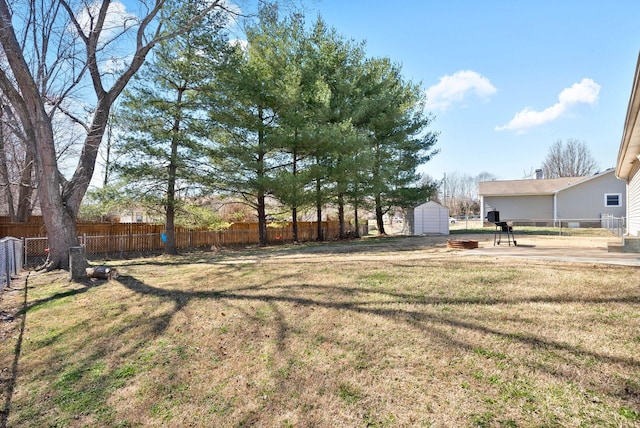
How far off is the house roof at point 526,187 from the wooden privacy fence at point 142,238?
15.8m

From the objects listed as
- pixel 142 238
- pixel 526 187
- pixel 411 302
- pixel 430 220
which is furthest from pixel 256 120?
pixel 526 187

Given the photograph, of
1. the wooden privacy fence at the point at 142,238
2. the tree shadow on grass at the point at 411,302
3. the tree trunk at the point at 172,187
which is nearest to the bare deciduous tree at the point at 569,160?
the wooden privacy fence at the point at 142,238

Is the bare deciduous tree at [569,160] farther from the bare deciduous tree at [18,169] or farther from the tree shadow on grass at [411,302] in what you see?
the bare deciduous tree at [18,169]

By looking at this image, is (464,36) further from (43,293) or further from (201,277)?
(43,293)

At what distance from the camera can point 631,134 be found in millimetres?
7809

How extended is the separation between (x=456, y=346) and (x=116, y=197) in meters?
13.8

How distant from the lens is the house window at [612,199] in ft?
73.3

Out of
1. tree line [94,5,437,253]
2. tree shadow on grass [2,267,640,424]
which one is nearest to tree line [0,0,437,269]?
tree line [94,5,437,253]

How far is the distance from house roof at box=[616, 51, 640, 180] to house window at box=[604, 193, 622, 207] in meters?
12.3

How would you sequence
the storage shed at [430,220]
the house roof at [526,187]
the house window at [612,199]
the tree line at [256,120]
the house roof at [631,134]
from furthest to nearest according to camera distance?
the house roof at [526,187], the house window at [612,199], the storage shed at [430,220], the tree line at [256,120], the house roof at [631,134]

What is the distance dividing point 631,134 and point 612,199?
19226 millimetres

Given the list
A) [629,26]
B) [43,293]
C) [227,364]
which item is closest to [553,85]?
[629,26]

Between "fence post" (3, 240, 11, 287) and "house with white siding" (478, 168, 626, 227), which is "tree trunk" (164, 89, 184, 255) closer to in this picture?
"fence post" (3, 240, 11, 287)

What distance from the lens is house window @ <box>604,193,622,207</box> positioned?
22.3 metres
